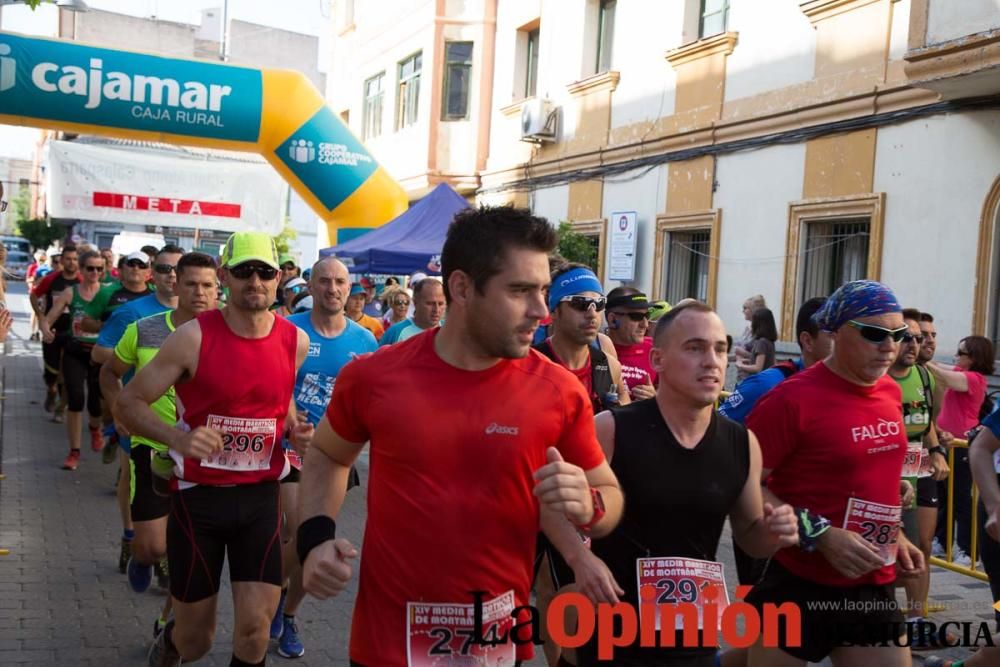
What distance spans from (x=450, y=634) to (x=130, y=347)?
12.0ft

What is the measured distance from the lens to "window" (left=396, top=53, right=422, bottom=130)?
22969 mm

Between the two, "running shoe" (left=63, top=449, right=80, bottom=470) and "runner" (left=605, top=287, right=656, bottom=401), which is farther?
"running shoe" (left=63, top=449, right=80, bottom=470)

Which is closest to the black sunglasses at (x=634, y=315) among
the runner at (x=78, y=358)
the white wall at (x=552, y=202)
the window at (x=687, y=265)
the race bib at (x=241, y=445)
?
the race bib at (x=241, y=445)

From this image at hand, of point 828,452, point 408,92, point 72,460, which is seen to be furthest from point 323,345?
point 408,92

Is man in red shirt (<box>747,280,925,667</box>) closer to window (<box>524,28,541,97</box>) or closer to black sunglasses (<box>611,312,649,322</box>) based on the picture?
black sunglasses (<box>611,312,649,322</box>)

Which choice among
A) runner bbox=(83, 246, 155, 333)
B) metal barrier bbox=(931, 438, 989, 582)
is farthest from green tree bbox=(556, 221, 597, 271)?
metal barrier bbox=(931, 438, 989, 582)

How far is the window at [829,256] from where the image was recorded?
1163 cm

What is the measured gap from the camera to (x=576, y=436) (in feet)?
9.52

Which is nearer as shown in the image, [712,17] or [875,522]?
[875,522]

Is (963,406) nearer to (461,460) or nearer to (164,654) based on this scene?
(164,654)

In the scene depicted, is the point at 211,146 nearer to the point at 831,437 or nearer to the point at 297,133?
the point at 297,133

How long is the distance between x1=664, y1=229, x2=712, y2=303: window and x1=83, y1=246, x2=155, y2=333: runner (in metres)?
7.40

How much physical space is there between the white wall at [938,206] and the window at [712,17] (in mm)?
3663

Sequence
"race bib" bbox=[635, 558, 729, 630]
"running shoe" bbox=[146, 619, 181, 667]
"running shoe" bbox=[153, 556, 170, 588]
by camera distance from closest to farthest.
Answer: "race bib" bbox=[635, 558, 729, 630]
"running shoe" bbox=[146, 619, 181, 667]
"running shoe" bbox=[153, 556, 170, 588]
